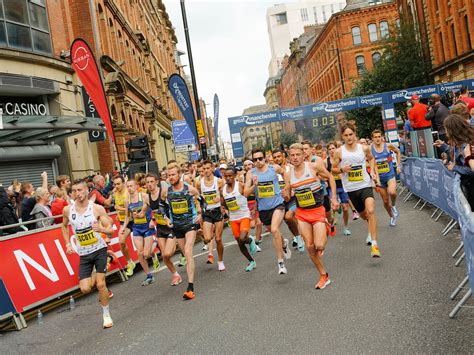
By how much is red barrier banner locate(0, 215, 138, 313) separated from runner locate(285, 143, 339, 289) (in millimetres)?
3996

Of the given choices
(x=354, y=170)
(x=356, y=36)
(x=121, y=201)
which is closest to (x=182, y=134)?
(x=121, y=201)

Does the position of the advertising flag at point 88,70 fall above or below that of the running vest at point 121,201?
above

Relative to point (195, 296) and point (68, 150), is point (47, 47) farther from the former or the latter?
point (195, 296)

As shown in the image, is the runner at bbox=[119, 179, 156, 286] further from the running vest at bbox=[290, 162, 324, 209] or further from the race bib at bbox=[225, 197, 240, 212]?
the running vest at bbox=[290, 162, 324, 209]

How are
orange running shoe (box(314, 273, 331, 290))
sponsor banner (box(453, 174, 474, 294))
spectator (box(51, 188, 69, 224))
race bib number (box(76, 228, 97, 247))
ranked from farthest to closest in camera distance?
spectator (box(51, 188, 69, 224)) < race bib number (box(76, 228, 97, 247)) < orange running shoe (box(314, 273, 331, 290)) < sponsor banner (box(453, 174, 474, 294))

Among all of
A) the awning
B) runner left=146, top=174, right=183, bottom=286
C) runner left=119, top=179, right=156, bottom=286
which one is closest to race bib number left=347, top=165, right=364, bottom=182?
runner left=146, top=174, right=183, bottom=286

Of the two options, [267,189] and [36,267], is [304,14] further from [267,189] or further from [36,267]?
[36,267]

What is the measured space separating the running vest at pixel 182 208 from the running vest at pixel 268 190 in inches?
48.7

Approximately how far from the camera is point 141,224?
9.93 m

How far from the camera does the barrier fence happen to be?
4.56m

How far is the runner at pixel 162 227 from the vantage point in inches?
361

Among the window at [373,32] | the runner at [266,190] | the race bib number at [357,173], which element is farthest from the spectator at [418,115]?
the window at [373,32]

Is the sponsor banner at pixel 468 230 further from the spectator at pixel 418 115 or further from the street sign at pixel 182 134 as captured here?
the street sign at pixel 182 134

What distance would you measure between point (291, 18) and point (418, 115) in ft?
504
